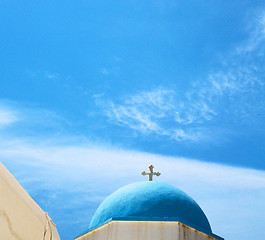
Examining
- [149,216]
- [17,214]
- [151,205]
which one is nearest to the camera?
[17,214]

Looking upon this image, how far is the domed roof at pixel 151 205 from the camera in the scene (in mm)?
7707

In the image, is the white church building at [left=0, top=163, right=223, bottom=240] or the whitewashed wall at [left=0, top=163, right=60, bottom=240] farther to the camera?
the white church building at [left=0, top=163, right=223, bottom=240]

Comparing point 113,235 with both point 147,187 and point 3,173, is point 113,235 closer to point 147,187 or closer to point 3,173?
point 147,187

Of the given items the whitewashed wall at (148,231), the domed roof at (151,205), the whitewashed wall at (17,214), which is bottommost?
the whitewashed wall at (17,214)

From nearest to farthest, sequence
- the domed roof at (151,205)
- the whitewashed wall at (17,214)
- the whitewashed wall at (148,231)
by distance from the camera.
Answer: the whitewashed wall at (17,214), the whitewashed wall at (148,231), the domed roof at (151,205)

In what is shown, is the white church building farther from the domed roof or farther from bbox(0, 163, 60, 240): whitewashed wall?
bbox(0, 163, 60, 240): whitewashed wall

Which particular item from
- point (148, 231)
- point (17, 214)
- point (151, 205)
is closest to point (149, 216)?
point (151, 205)

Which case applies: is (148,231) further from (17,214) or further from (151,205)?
(17,214)

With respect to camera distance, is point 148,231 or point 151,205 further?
point 151,205

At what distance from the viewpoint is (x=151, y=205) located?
25.5 feet

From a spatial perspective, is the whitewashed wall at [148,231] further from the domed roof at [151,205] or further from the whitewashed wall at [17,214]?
the whitewashed wall at [17,214]

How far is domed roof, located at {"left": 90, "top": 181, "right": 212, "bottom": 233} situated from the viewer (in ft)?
25.3

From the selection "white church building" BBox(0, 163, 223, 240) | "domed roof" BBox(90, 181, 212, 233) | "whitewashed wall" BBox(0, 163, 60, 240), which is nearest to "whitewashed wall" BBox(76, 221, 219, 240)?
"white church building" BBox(0, 163, 223, 240)

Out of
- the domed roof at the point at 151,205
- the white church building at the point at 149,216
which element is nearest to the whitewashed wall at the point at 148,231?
the white church building at the point at 149,216
